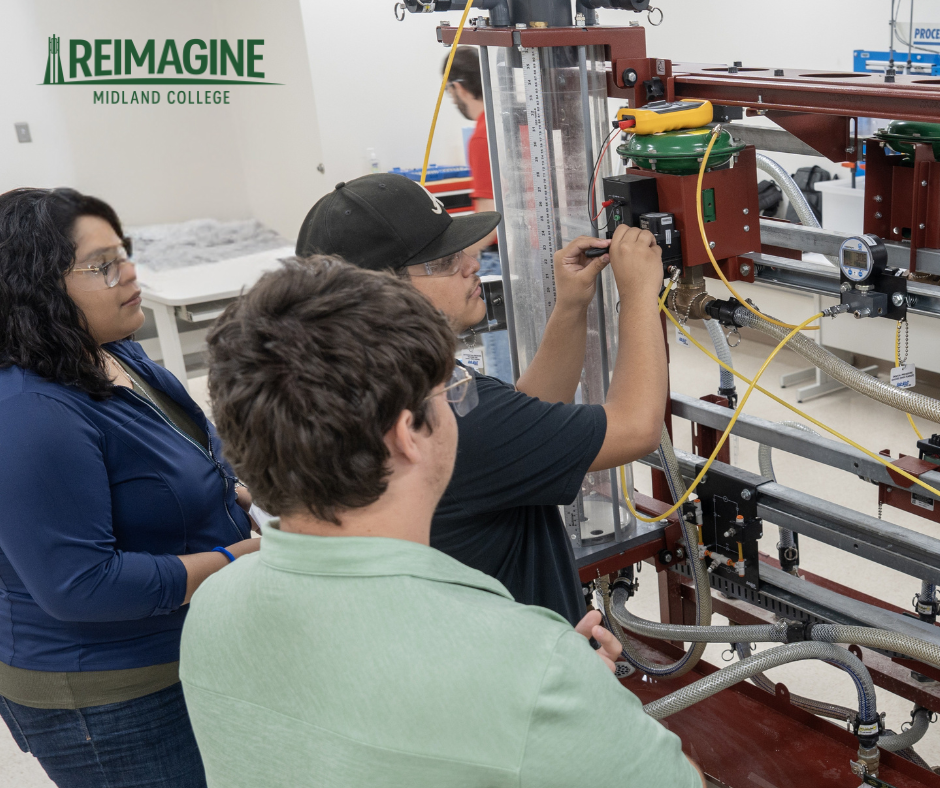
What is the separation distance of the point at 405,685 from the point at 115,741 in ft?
3.25

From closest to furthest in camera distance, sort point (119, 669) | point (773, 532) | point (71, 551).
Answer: point (71, 551) < point (119, 669) < point (773, 532)

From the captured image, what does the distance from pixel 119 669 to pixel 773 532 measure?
2.41 m

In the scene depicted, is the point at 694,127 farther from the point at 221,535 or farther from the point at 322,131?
the point at 322,131

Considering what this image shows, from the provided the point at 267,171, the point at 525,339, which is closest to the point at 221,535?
the point at 525,339

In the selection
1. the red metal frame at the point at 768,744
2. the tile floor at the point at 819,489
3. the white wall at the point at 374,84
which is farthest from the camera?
the white wall at the point at 374,84

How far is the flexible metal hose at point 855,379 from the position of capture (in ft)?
4.70

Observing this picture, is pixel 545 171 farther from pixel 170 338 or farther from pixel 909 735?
pixel 170 338

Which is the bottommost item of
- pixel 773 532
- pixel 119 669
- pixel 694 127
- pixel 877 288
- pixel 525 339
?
pixel 773 532

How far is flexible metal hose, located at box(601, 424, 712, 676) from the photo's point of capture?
1867 millimetres

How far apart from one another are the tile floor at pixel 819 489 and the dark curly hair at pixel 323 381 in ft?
6.60

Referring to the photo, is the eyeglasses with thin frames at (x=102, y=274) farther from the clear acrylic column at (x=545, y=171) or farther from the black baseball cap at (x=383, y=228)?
the clear acrylic column at (x=545, y=171)

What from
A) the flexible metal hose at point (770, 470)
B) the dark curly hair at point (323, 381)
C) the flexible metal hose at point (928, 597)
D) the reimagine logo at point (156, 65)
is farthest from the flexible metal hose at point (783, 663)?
the reimagine logo at point (156, 65)

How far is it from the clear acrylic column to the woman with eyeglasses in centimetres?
67

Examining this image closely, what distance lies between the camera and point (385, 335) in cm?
73
